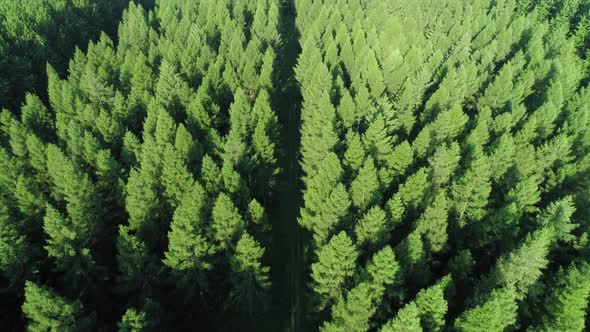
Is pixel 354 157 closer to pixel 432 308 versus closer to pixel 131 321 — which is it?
pixel 432 308

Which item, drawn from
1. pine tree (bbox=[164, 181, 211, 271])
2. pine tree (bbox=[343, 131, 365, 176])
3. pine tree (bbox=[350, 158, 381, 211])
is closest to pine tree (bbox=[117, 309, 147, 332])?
pine tree (bbox=[164, 181, 211, 271])

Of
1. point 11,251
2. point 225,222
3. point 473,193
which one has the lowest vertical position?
point 11,251

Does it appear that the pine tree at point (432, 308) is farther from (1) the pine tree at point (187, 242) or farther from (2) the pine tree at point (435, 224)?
(1) the pine tree at point (187, 242)

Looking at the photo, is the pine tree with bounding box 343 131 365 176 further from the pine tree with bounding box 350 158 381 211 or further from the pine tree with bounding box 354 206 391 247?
the pine tree with bounding box 354 206 391 247

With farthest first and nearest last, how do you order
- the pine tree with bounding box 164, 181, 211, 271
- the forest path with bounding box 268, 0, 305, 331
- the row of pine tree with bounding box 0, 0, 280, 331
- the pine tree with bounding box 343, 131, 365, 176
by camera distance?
the pine tree with bounding box 343, 131, 365, 176, the forest path with bounding box 268, 0, 305, 331, the row of pine tree with bounding box 0, 0, 280, 331, the pine tree with bounding box 164, 181, 211, 271

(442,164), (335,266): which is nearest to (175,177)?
(335,266)

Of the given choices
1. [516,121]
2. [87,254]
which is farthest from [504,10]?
[87,254]

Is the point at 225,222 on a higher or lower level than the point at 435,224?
lower
